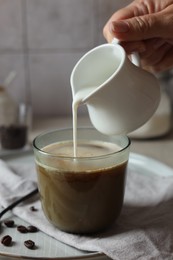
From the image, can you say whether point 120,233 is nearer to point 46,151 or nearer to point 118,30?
→ point 46,151

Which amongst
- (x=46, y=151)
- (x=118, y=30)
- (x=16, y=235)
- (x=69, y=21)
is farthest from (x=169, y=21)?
(x=69, y=21)

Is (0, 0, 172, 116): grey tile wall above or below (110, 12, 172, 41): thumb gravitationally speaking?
below

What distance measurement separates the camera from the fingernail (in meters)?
0.72

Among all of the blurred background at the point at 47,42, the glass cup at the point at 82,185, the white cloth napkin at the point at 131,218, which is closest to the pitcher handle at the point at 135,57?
the glass cup at the point at 82,185

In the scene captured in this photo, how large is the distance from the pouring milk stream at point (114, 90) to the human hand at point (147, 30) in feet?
0.08

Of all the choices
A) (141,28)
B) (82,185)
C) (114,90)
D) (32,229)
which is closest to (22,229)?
(32,229)

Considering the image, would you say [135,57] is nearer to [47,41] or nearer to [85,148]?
[85,148]

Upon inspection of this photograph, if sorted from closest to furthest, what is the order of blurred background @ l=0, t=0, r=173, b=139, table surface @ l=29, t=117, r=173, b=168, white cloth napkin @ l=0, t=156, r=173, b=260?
white cloth napkin @ l=0, t=156, r=173, b=260 < table surface @ l=29, t=117, r=173, b=168 < blurred background @ l=0, t=0, r=173, b=139

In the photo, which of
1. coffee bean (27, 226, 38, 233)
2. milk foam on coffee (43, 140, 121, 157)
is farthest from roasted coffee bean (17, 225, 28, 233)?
Result: milk foam on coffee (43, 140, 121, 157)

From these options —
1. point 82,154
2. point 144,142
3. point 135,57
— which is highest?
point 135,57

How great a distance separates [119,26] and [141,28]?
0.04 meters

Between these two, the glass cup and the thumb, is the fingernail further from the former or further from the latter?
the glass cup

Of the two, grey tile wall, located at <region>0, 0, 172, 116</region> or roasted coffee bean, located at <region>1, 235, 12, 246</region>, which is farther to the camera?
grey tile wall, located at <region>0, 0, 172, 116</region>

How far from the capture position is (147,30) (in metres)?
0.75
